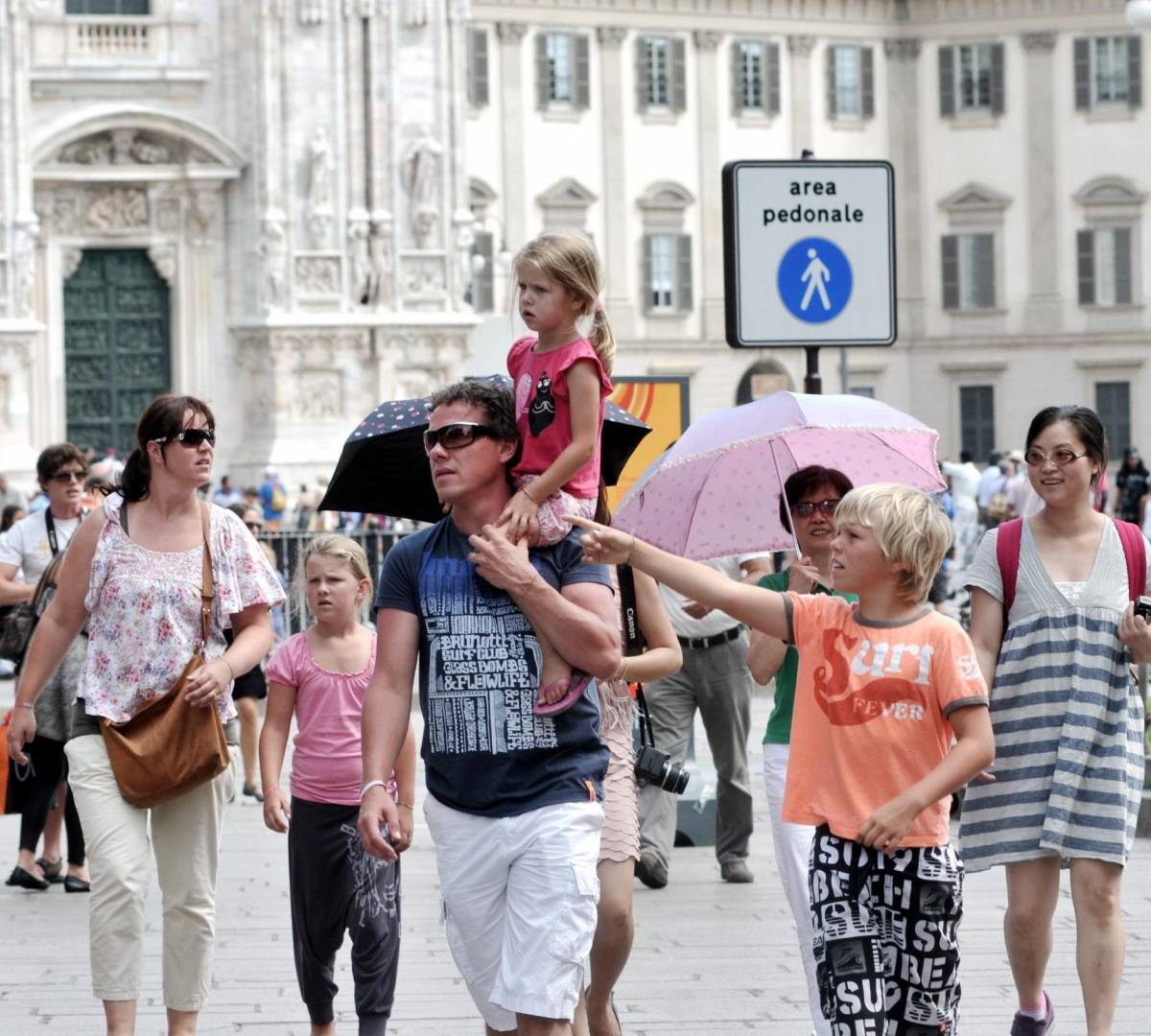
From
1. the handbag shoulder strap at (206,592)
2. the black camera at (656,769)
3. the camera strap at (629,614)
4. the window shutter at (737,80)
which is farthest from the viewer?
the window shutter at (737,80)

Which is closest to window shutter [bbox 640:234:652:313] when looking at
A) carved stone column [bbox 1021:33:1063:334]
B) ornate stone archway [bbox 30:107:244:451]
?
carved stone column [bbox 1021:33:1063:334]

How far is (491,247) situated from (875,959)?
50.5m

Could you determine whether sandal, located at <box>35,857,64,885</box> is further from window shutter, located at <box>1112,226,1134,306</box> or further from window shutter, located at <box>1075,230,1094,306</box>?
window shutter, located at <box>1112,226,1134,306</box>

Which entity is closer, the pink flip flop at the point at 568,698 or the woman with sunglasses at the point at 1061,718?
the pink flip flop at the point at 568,698

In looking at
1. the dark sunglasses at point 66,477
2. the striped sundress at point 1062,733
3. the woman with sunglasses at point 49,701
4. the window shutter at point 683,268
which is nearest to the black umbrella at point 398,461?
the striped sundress at point 1062,733

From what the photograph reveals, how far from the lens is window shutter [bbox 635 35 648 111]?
58219 millimetres

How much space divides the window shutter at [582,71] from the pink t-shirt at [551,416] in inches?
2056

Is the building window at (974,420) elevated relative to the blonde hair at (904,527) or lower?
elevated

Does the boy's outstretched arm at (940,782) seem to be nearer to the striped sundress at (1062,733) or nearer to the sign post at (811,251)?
the striped sundress at (1062,733)

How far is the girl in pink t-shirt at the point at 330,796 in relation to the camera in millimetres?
7301

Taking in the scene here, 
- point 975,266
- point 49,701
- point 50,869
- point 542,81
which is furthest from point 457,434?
point 975,266

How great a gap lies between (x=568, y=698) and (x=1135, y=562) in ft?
7.52

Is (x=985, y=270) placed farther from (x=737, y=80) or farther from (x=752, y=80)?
(x=737, y=80)

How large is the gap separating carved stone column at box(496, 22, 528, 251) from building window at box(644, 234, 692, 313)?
353 centimetres
